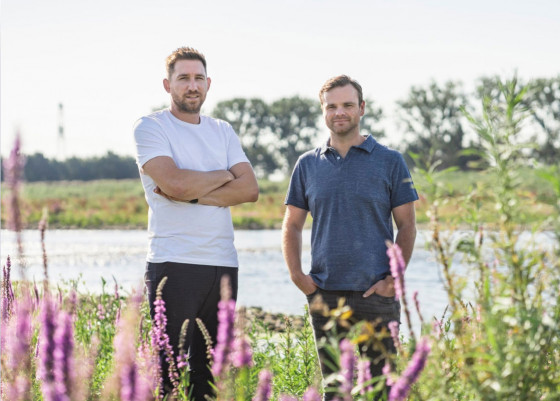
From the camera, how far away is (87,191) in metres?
54.6

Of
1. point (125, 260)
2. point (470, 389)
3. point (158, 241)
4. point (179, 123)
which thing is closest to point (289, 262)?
point (158, 241)

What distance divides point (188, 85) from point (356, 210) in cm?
145

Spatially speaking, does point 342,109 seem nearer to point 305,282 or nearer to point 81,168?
point 305,282

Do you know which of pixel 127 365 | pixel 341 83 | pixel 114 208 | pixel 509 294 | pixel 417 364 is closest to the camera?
pixel 127 365

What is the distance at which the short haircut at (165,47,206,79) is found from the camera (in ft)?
15.0

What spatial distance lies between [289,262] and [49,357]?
296cm

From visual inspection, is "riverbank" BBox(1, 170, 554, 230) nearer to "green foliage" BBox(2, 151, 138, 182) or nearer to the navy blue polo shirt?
"green foliage" BBox(2, 151, 138, 182)

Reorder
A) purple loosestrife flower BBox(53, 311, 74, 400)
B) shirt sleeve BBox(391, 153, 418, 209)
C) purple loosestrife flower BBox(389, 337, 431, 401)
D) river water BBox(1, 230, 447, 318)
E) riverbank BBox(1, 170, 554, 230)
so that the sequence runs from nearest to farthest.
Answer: purple loosestrife flower BBox(53, 311, 74, 400) < purple loosestrife flower BBox(389, 337, 431, 401) < shirt sleeve BBox(391, 153, 418, 209) < river water BBox(1, 230, 447, 318) < riverbank BBox(1, 170, 554, 230)

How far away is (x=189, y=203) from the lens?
4430 millimetres

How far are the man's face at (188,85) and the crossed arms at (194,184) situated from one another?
1.40 ft

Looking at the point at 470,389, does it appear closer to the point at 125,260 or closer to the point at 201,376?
the point at 201,376

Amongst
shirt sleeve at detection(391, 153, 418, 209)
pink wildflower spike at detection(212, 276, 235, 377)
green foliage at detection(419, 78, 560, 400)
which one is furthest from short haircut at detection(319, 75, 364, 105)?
pink wildflower spike at detection(212, 276, 235, 377)

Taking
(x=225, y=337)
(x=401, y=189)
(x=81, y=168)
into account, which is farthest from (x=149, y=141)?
(x=81, y=168)

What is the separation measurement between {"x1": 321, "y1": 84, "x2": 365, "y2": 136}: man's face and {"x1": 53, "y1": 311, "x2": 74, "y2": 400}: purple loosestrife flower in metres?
3.03
